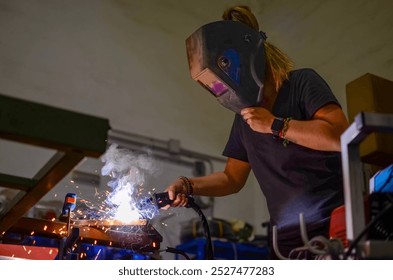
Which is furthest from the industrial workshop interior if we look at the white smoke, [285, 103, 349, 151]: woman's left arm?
[285, 103, 349, 151]: woman's left arm

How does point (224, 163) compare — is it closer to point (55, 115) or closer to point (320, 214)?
point (320, 214)

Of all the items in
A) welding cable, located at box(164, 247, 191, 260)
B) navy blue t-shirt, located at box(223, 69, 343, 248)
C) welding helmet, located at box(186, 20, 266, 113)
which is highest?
welding helmet, located at box(186, 20, 266, 113)

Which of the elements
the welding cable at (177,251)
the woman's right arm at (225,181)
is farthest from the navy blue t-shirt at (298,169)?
the welding cable at (177,251)

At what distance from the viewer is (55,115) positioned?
908 mm

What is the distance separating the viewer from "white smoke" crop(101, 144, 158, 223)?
5.05 feet

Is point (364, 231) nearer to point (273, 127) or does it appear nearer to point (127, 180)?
point (273, 127)

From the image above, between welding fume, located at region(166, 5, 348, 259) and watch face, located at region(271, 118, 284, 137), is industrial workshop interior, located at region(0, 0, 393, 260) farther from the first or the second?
watch face, located at region(271, 118, 284, 137)

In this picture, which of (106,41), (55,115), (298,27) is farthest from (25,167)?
(298,27)

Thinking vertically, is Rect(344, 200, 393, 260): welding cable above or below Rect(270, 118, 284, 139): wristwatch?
below

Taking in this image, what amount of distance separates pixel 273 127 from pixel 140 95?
739mm

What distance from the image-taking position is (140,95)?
1951 millimetres

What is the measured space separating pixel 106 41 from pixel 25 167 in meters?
0.51

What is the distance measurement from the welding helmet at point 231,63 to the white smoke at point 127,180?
0.37 meters

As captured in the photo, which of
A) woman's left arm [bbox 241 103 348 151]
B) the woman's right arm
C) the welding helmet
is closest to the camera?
woman's left arm [bbox 241 103 348 151]
